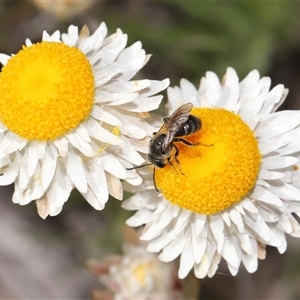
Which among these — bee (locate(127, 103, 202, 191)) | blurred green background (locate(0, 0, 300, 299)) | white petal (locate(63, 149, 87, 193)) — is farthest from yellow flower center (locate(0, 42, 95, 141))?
blurred green background (locate(0, 0, 300, 299))

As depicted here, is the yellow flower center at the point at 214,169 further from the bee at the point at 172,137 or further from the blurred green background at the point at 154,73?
the blurred green background at the point at 154,73

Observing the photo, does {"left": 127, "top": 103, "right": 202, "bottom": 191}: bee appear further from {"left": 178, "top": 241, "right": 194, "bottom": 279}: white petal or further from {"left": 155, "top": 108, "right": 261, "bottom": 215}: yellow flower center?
{"left": 178, "top": 241, "right": 194, "bottom": 279}: white petal

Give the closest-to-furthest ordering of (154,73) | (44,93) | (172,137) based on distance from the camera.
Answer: (44,93) → (172,137) → (154,73)

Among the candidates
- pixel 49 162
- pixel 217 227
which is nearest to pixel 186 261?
pixel 217 227

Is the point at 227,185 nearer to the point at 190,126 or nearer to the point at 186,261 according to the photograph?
the point at 190,126

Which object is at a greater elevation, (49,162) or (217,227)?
(49,162)

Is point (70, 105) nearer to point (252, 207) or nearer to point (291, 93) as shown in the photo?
point (252, 207)

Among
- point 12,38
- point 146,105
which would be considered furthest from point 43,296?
point 146,105

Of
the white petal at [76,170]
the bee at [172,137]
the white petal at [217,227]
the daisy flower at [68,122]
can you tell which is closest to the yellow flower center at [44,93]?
the daisy flower at [68,122]
